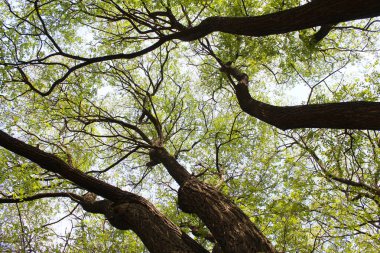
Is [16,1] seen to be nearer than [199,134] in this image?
Yes

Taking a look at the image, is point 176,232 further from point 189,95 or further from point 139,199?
point 189,95

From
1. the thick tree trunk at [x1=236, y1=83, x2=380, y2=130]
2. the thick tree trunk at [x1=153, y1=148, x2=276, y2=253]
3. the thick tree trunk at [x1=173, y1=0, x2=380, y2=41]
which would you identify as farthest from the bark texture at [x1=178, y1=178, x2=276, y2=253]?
the thick tree trunk at [x1=173, y1=0, x2=380, y2=41]

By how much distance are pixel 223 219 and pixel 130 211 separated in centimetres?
156

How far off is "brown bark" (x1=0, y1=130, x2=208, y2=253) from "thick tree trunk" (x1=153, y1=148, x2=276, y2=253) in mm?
436

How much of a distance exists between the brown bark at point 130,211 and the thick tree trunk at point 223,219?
1.43ft

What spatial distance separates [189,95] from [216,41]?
2950mm

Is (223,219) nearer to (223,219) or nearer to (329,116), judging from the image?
(223,219)

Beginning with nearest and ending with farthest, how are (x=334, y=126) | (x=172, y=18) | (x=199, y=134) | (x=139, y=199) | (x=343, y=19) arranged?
(x=343, y=19) → (x=334, y=126) → (x=139, y=199) → (x=172, y=18) → (x=199, y=134)

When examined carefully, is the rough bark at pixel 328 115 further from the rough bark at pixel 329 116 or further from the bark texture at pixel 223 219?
the bark texture at pixel 223 219

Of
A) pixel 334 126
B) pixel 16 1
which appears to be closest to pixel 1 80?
pixel 16 1

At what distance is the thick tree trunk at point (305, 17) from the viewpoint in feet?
11.0

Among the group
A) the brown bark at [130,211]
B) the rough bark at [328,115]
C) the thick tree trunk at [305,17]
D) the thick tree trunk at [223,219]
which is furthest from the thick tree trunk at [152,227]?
the thick tree trunk at [305,17]

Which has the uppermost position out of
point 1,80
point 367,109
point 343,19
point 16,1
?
point 16,1

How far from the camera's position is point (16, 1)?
28.5ft
